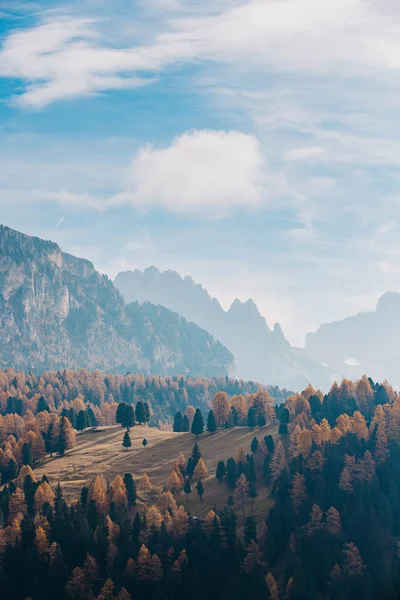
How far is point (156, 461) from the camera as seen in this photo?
175m

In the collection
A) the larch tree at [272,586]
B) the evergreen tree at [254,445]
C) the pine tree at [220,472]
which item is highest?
the evergreen tree at [254,445]

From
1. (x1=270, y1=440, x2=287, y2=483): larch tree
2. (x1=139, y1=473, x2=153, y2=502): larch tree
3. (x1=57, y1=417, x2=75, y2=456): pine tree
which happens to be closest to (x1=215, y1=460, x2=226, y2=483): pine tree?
(x1=270, y1=440, x2=287, y2=483): larch tree

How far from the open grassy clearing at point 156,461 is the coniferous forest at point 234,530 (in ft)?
7.50

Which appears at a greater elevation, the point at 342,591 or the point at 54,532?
the point at 54,532

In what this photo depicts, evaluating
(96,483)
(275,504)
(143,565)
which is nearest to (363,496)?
(275,504)

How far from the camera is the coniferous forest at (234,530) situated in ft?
379

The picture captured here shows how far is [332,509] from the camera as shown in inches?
→ 5113

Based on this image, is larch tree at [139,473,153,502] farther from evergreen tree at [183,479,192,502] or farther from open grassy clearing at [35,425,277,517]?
evergreen tree at [183,479,192,502]

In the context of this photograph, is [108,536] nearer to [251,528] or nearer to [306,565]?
[251,528]

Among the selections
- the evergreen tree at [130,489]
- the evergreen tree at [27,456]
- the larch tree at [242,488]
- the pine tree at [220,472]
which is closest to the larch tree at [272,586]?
the larch tree at [242,488]

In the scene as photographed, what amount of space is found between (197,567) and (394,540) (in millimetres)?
36805

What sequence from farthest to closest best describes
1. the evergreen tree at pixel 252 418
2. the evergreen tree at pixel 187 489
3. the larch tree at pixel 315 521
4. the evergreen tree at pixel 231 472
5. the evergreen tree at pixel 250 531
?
the evergreen tree at pixel 252 418, the evergreen tree at pixel 231 472, the evergreen tree at pixel 187 489, the larch tree at pixel 315 521, the evergreen tree at pixel 250 531

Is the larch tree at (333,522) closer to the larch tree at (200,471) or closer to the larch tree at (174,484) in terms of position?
the larch tree at (200,471)

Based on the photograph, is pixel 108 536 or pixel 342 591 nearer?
pixel 342 591
